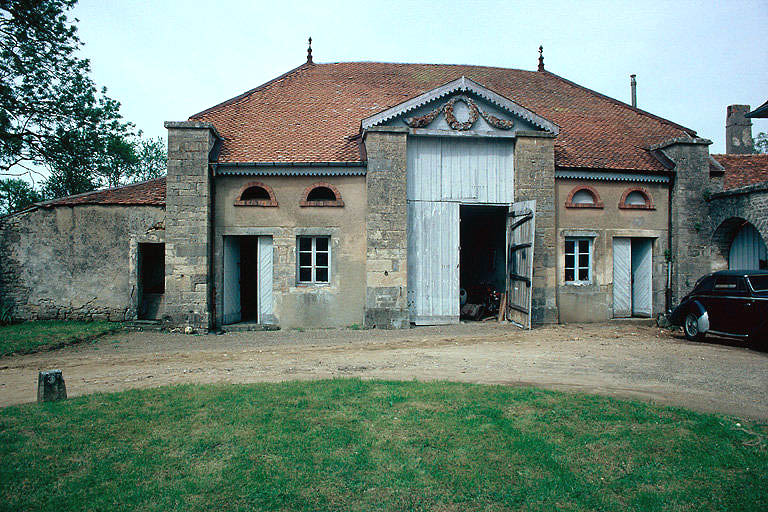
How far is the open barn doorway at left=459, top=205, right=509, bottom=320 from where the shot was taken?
52.0ft

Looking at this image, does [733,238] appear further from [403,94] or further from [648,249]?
[403,94]

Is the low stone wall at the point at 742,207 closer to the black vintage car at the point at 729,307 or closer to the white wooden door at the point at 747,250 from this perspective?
the white wooden door at the point at 747,250

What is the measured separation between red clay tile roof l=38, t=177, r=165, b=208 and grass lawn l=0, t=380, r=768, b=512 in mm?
9775

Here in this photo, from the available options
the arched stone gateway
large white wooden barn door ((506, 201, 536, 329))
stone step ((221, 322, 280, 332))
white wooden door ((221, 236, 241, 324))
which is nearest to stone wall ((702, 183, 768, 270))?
the arched stone gateway

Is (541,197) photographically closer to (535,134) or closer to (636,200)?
(535,134)

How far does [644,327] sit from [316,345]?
944cm

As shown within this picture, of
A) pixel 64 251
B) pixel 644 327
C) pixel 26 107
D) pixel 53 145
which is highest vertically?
pixel 26 107

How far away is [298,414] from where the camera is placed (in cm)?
531

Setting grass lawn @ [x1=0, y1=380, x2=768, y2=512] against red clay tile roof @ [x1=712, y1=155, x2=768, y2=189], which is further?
red clay tile roof @ [x1=712, y1=155, x2=768, y2=189]

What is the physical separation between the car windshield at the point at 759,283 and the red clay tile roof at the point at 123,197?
1534cm

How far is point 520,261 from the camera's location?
44.3 ft

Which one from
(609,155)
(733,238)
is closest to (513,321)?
(609,155)

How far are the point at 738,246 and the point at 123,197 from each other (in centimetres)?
1907

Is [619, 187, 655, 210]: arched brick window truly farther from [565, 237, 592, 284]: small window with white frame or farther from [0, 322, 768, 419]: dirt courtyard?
[0, 322, 768, 419]: dirt courtyard
